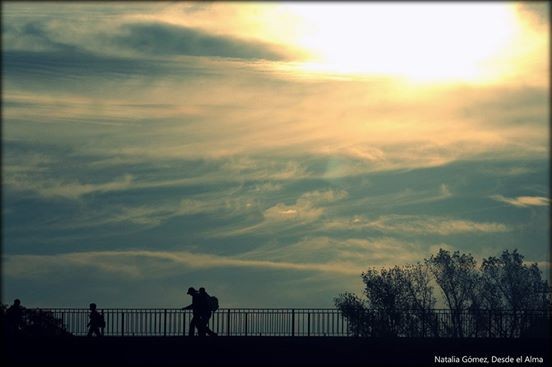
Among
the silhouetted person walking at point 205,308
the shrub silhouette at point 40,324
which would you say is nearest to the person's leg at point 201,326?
the silhouetted person walking at point 205,308

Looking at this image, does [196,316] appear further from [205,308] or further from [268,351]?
[268,351]

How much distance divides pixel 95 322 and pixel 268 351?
29.6 ft

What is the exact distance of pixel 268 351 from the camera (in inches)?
1919

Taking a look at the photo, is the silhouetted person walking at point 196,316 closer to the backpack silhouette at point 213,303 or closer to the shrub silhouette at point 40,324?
the backpack silhouette at point 213,303

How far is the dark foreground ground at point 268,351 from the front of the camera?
46.7 meters

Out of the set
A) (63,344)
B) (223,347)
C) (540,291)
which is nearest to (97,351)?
(63,344)

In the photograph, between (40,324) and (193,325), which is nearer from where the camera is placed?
(193,325)

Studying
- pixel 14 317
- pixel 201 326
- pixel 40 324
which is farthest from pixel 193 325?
pixel 40 324

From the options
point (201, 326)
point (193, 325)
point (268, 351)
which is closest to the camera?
point (268, 351)

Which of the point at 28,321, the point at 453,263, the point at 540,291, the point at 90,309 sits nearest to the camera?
the point at 90,309

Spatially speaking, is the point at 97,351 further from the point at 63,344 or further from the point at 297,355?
the point at 297,355

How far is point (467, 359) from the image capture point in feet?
157

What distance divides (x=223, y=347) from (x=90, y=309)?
815cm

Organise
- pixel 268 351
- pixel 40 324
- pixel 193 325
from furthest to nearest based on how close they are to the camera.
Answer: pixel 40 324 → pixel 193 325 → pixel 268 351
